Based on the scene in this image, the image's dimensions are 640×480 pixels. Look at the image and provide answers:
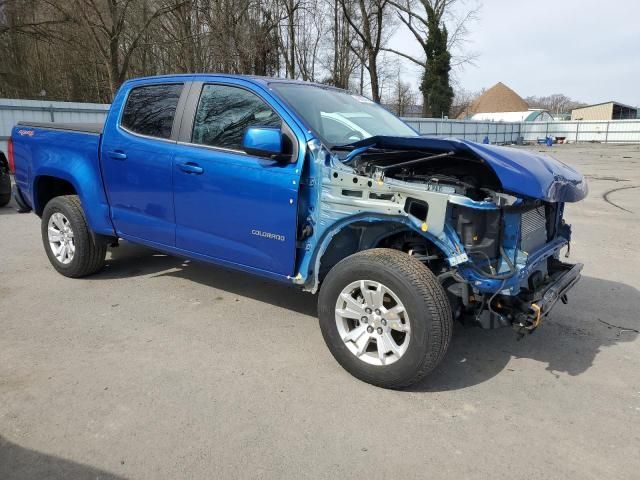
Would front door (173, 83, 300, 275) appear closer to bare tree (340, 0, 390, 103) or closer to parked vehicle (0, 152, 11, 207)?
parked vehicle (0, 152, 11, 207)

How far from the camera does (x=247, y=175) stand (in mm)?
3791

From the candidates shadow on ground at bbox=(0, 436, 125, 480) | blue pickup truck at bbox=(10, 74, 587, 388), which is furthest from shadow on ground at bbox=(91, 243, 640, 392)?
shadow on ground at bbox=(0, 436, 125, 480)

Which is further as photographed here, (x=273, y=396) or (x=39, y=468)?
(x=273, y=396)

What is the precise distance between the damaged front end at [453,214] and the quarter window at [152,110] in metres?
1.60

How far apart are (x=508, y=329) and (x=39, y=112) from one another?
15.7m

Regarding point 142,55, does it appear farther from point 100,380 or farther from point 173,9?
point 100,380

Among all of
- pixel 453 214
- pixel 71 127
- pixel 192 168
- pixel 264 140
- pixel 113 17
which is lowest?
pixel 453 214

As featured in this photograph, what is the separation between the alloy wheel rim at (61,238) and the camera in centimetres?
531

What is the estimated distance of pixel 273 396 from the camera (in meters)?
3.20

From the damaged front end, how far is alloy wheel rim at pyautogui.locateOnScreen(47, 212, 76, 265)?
2883 mm

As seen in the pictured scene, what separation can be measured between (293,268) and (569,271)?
208 cm

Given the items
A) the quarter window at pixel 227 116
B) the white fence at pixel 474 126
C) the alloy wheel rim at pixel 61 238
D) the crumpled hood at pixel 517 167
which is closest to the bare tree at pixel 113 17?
the white fence at pixel 474 126

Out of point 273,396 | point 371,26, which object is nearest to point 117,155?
point 273,396

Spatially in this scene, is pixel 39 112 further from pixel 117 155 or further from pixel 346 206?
pixel 346 206
